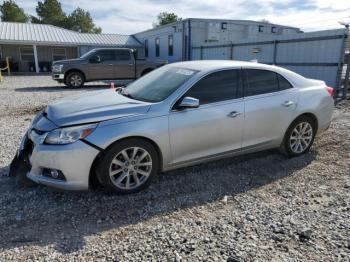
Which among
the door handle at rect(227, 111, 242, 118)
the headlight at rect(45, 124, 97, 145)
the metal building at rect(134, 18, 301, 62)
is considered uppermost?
the metal building at rect(134, 18, 301, 62)

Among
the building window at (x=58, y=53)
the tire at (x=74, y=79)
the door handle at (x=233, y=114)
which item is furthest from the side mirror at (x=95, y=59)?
the building window at (x=58, y=53)

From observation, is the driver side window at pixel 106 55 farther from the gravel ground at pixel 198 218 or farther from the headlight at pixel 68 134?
the headlight at pixel 68 134

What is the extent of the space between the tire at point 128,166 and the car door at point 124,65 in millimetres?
11987

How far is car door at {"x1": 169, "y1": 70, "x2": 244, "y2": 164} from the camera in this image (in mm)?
3820

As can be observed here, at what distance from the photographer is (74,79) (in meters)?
14.4

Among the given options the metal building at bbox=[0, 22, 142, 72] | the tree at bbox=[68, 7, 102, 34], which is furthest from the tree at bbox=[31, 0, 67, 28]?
the metal building at bbox=[0, 22, 142, 72]

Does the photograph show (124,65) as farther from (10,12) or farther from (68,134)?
(10,12)

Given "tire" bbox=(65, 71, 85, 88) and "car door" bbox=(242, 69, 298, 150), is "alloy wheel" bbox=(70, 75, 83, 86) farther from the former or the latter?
"car door" bbox=(242, 69, 298, 150)

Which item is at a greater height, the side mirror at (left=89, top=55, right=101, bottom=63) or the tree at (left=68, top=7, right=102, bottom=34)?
the tree at (left=68, top=7, right=102, bottom=34)

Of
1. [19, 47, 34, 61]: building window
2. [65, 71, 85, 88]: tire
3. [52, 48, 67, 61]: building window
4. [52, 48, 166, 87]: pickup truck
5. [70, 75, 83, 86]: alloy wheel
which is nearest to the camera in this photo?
[52, 48, 166, 87]: pickup truck

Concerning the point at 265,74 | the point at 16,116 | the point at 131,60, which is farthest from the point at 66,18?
the point at 265,74

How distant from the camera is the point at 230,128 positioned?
4.16 m

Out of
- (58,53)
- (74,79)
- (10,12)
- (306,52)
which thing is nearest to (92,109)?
(306,52)

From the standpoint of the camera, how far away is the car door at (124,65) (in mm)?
15023
